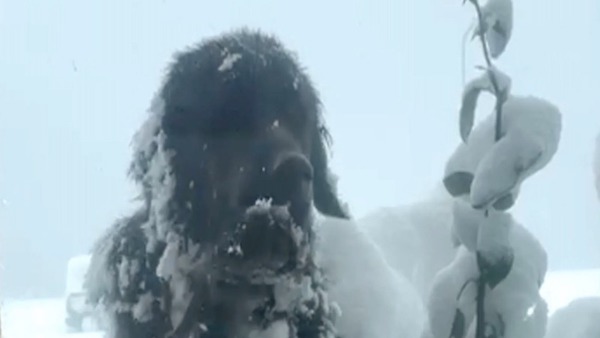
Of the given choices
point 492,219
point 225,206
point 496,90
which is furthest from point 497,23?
point 225,206

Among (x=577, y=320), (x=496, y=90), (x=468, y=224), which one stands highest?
(x=496, y=90)

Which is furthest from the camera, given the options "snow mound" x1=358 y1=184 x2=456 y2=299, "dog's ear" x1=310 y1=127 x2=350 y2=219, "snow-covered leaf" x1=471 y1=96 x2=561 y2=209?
"snow mound" x1=358 y1=184 x2=456 y2=299

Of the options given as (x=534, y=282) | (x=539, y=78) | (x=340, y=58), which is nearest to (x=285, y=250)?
(x=534, y=282)

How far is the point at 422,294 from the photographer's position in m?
0.98

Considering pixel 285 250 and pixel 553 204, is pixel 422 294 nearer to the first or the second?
pixel 553 204

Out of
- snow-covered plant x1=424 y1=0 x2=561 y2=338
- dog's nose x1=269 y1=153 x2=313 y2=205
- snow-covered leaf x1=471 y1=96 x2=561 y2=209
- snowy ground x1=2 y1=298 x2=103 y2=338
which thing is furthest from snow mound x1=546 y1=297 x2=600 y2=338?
snowy ground x1=2 y1=298 x2=103 y2=338

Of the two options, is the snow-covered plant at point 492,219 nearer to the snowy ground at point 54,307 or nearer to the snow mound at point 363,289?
the snow mound at point 363,289

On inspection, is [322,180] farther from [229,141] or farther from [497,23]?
[497,23]

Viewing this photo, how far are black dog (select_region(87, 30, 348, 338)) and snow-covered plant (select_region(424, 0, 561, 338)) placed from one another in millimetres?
114

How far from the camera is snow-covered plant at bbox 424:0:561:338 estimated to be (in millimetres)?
735

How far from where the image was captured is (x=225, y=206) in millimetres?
750

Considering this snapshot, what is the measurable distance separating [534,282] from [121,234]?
36 cm

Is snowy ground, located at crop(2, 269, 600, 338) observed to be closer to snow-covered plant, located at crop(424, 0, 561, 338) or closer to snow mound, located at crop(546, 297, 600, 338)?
snow mound, located at crop(546, 297, 600, 338)

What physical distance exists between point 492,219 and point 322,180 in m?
0.17
